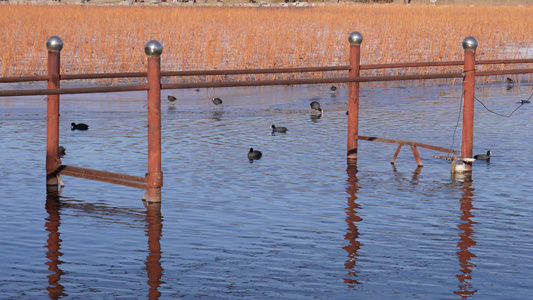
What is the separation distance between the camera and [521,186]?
9.41 meters

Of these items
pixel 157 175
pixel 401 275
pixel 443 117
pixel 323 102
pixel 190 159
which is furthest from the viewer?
pixel 323 102

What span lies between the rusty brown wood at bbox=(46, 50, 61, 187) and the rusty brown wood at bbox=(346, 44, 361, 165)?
3.37m

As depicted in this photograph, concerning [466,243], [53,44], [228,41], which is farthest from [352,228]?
[228,41]

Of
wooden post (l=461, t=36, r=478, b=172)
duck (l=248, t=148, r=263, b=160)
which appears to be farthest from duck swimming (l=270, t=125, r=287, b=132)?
wooden post (l=461, t=36, r=478, b=172)

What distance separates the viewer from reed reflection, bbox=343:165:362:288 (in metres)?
6.27

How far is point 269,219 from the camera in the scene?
7867 mm

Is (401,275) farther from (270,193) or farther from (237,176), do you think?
(237,176)

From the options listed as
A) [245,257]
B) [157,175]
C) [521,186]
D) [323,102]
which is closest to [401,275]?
[245,257]

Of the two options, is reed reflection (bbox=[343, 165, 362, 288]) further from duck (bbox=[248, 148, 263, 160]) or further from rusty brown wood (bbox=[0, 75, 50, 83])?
rusty brown wood (bbox=[0, 75, 50, 83])

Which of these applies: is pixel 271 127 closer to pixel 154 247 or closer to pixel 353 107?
pixel 353 107

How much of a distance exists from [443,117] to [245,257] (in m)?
9.78

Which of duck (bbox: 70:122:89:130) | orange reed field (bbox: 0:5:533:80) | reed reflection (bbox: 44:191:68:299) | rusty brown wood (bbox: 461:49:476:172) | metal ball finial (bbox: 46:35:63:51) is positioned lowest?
reed reflection (bbox: 44:191:68:299)

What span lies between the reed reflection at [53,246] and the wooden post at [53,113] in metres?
0.24

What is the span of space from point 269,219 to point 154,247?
4.17 feet
